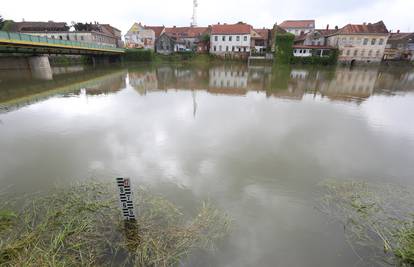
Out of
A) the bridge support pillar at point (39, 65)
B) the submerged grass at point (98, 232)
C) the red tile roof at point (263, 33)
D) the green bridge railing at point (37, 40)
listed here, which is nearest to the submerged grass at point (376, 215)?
the submerged grass at point (98, 232)

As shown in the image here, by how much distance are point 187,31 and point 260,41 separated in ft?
67.6

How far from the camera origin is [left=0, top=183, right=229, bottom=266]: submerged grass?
10.9ft

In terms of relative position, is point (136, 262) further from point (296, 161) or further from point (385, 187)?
point (385, 187)

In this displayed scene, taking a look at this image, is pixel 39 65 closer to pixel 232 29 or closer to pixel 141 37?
pixel 141 37

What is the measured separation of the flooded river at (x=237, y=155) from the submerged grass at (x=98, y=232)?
0.36 meters

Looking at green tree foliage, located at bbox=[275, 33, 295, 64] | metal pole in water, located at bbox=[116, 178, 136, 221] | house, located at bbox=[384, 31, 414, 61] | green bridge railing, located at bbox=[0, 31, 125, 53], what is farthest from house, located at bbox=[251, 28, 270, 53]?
metal pole in water, located at bbox=[116, 178, 136, 221]

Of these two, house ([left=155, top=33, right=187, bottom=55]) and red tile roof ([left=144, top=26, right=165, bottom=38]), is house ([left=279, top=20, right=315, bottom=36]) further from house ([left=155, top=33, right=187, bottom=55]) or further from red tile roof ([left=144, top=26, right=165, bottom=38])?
red tile roof ([left=144, top=26, right=165, bottom=38])

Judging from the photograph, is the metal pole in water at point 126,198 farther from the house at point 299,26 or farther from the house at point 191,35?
the house at point 299,26

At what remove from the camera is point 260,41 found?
173ft

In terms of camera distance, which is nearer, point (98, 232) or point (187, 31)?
point (98, 232)

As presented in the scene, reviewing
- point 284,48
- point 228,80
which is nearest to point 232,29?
point 284,48

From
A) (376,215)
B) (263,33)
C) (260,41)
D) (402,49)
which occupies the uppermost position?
(263,33)

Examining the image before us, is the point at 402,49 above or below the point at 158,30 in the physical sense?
below

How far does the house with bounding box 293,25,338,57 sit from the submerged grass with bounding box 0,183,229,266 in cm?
5107
